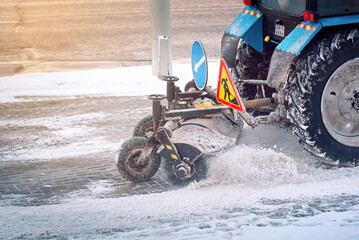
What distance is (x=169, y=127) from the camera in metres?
5.38

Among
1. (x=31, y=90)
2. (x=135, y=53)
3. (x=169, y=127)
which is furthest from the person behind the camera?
(x=135, y=53)

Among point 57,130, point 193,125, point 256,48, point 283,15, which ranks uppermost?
point 283,15

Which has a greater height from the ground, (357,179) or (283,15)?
(283,15)

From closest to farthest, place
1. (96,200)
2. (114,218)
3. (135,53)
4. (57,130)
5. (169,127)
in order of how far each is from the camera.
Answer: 1. (114,218)
2. (96,200)
3. (169,127)
4. (57,130)
5. (135,53)

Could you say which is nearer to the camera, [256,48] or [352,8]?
[352,8]

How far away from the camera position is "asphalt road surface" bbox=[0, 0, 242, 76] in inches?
443

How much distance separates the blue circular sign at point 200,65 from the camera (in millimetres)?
5574

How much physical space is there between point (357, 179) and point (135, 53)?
23.5 feet

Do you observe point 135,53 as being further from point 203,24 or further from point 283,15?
point 283,15

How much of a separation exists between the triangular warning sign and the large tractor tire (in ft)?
1.66

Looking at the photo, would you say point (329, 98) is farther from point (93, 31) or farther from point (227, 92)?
point (93, 31)

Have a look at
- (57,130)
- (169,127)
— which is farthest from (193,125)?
(57,130)

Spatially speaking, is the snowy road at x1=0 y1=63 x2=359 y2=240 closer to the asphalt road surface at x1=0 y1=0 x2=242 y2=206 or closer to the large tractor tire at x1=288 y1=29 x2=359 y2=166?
the asphalt road surface at x1=0 y1=0 x2=242 y2=206

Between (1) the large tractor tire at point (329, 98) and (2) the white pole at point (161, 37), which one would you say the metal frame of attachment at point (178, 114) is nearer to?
(1) the large tractor tire at point (329, 98)
